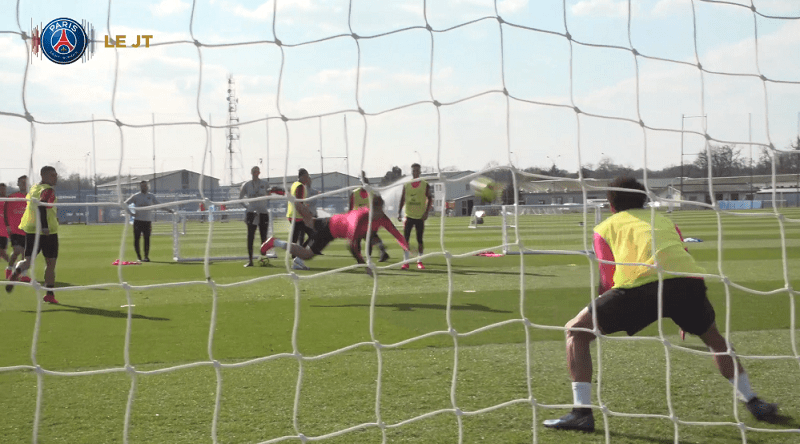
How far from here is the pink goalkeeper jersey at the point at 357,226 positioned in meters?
7.64

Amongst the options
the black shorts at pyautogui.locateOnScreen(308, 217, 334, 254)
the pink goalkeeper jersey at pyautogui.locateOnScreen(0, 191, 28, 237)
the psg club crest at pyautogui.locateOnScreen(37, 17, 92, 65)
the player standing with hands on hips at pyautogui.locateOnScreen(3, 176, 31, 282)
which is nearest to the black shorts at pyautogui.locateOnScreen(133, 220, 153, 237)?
the player standing with hands on hips at pyautogui.locateOnScreen(3, 176, 31, 282)

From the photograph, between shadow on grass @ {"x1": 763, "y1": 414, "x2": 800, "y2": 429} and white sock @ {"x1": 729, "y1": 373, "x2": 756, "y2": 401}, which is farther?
white sock @ {"x1": 729, "y1": 373, "x2": 756, "y2": 401}

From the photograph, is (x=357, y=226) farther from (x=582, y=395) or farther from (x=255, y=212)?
(x=582, y=395)

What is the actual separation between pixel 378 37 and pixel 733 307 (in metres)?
4.60

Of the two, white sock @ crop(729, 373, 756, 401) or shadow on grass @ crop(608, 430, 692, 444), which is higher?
white sock @ crop(729, 373, 756, 401)

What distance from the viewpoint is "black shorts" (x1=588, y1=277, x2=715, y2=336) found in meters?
3.49

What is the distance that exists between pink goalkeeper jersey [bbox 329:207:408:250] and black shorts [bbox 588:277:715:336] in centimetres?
400

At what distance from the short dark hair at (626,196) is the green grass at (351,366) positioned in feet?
1.51

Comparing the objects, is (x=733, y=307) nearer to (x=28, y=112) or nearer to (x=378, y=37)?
(x=378, y=37)

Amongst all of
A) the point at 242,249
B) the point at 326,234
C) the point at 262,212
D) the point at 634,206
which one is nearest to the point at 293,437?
the point at 634,206

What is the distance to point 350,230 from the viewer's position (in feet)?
26.2

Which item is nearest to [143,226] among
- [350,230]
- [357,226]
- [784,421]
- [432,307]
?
[350,230]

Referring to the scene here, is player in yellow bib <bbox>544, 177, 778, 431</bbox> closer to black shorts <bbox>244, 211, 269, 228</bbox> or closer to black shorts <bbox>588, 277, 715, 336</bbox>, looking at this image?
black shorts <bbox>588, 277, 715, 336</bbox>

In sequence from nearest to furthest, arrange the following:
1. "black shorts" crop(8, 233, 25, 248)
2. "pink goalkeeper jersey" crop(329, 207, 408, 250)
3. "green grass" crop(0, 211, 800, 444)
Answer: "green grass" crop(0, 211, 800, 444) → "pink goalkeeper jersey" crop(329, 207, 408, 250) → "black shorts" crop(8, 233, 25, 248)
